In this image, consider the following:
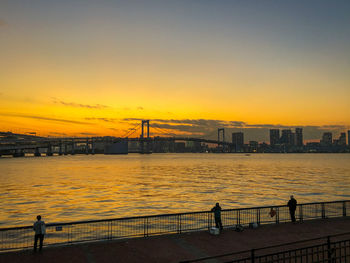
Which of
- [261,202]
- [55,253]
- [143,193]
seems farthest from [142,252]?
[143,193]

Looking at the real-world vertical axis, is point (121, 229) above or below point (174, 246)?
below

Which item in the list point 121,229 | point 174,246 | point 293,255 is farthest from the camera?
point 121,229

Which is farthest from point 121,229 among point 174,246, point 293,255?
point 293,255

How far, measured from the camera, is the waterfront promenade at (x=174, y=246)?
1305 centimetres

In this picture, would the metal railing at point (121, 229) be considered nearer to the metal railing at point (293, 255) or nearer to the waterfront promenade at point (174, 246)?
the waterfront promenade at point (174, 246)

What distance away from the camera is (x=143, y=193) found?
47.7m

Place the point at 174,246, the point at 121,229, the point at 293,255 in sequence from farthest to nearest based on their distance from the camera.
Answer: the point at 121,229 < the point at 174,246 < the point at 293,255

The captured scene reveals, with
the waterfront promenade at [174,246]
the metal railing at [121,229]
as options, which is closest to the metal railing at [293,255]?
the waterfront promenade at [174,246]

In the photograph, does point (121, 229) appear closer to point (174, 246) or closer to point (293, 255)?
point (174, 246)

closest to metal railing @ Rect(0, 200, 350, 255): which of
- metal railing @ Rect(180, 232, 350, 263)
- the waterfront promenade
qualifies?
the waterfront promenade

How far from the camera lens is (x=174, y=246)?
14.6m

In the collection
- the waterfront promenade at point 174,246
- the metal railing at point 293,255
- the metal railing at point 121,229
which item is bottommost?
the metal railing at point 121,229

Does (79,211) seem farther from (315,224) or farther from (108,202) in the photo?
(315,224)

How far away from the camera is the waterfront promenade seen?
13047mm
